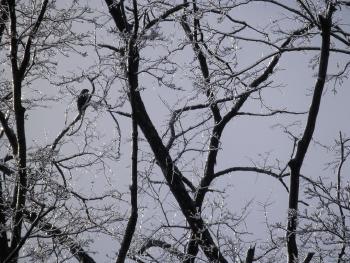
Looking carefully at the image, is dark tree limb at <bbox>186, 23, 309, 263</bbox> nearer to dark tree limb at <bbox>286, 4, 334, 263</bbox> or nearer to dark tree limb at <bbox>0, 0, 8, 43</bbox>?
dark tree limb at <bbox>286, 4, 334, 263</bbox>

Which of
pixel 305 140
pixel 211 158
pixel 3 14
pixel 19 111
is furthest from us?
pixel 211 158

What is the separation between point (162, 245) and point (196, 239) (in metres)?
1.02

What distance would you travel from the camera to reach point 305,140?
4332 mm

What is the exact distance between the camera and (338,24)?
4797 mm

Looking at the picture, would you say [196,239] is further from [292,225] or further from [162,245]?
[292,225]

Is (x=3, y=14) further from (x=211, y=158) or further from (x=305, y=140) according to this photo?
(x=305, y=140)

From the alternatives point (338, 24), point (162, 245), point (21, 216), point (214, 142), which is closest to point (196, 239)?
point (162, 245)

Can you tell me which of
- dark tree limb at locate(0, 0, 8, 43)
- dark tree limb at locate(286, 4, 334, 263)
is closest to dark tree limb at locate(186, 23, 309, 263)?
dark tree limb at locate(286, 4, 334, 263)

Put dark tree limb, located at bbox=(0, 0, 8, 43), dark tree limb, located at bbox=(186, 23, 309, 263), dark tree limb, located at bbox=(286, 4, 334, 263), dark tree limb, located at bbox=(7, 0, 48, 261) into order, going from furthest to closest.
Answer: dark tree limb, located at bbox=(186, 23, 309, 263)
dark tree limb, located at bbox=(0, 0, 8, 43)
dark tree limb, located at bbox=(7, 0, 48, 261)
dark tree limb, located at bbox=(286, 4, 334, 263)

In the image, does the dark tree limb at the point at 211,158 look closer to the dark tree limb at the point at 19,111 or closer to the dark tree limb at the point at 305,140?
the dark tree limb at the point at 305,140

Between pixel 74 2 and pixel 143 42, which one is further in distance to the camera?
pixel 74 2

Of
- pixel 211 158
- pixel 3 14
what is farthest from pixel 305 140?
pixel 3 14

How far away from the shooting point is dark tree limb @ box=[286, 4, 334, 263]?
4137mm

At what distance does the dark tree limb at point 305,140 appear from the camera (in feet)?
13.6
